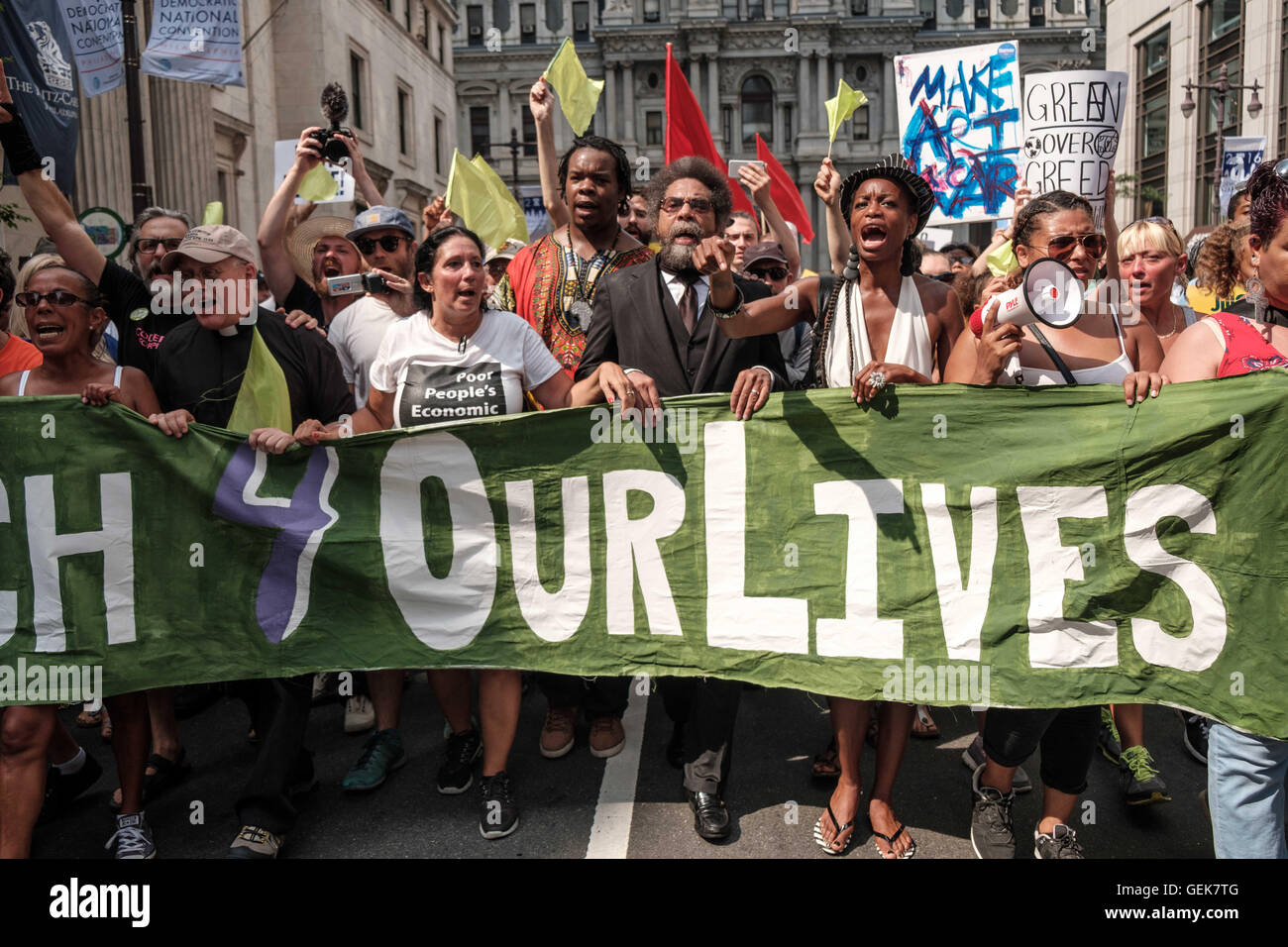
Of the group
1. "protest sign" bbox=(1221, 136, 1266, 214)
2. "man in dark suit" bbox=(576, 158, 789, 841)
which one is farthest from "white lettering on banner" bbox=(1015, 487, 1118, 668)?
"protest sign" bbox=(1221, 136, 1266, 214)

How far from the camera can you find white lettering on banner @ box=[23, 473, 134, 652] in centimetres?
347

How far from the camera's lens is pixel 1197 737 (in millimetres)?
4039

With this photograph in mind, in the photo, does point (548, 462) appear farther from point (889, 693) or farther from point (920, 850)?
point (920, 850)

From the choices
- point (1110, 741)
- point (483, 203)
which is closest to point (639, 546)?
point (1110, 741)

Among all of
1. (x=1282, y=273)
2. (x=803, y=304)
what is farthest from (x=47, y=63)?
(x=1282, y=273)

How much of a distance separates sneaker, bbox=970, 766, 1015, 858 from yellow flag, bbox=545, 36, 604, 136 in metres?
4.26

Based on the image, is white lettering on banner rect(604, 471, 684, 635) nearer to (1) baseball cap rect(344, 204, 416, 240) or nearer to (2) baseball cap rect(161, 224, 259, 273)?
(2) baseball cap rect(161, 224, 259, 273)

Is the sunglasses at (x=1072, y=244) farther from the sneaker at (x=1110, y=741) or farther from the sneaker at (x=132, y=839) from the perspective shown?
the sneaker at (x=132, y=839)

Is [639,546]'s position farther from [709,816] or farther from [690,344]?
[709,816]

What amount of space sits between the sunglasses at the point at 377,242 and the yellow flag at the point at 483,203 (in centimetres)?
88

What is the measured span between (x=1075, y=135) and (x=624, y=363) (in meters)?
2.74
